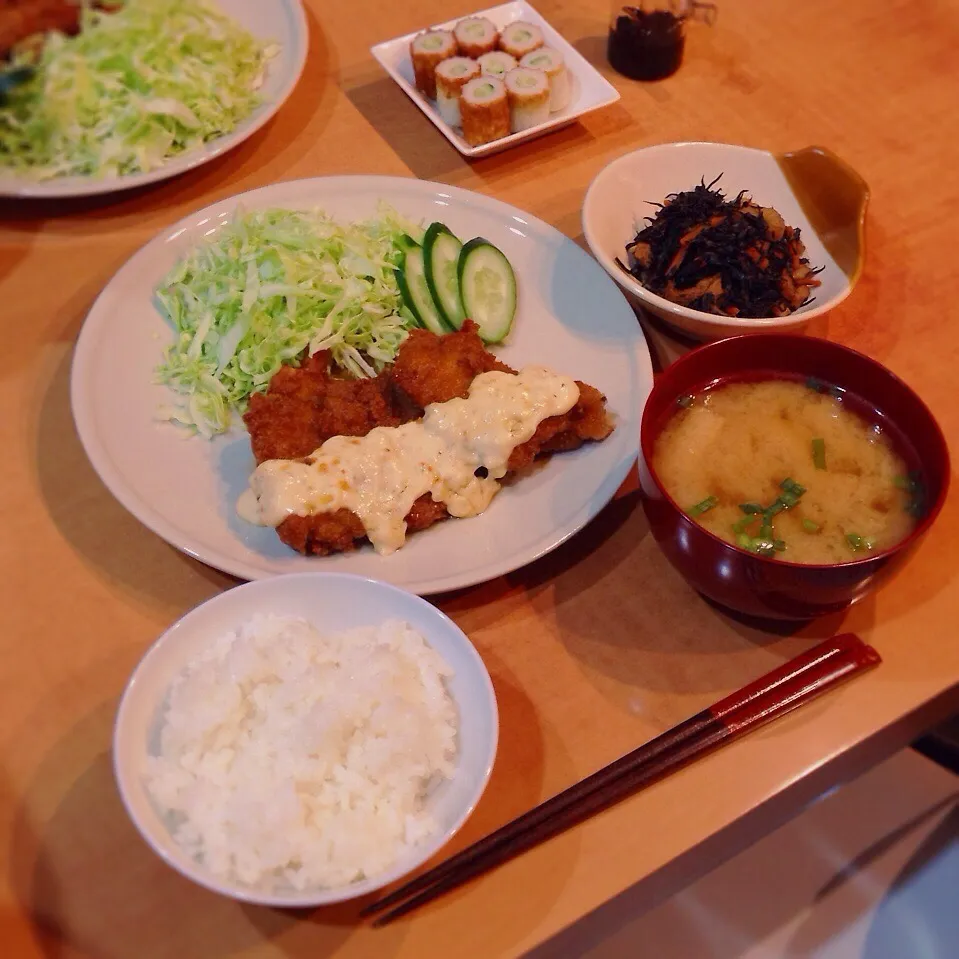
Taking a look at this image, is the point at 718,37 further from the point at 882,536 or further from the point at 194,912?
the point at 194,912

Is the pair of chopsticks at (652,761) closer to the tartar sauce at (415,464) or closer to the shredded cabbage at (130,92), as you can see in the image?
the tartar sauce at (415,464)

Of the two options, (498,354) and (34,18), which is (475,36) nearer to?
(498,354)

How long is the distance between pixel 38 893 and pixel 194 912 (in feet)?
1.00

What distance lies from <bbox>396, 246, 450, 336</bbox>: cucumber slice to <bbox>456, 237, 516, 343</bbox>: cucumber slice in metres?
0.11

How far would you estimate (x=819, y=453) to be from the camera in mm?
1993

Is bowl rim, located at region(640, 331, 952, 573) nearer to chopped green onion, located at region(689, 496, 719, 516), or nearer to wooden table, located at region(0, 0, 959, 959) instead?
chopped green onion, located at region(689, 496, 719, 516)

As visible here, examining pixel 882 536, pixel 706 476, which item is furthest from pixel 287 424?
pixel 882 536

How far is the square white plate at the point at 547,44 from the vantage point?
296 centimetres

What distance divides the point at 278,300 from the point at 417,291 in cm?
39

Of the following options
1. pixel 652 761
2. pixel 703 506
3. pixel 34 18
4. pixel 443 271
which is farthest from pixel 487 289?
pixel 34 18

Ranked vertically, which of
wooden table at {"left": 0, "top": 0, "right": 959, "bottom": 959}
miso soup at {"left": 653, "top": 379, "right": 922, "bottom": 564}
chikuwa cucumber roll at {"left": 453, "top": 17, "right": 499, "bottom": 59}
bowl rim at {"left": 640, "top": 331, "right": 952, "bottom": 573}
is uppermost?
chikuwa cucumber roll at {"left": 453, "top": 17, "right": 499, "bottom": 59}

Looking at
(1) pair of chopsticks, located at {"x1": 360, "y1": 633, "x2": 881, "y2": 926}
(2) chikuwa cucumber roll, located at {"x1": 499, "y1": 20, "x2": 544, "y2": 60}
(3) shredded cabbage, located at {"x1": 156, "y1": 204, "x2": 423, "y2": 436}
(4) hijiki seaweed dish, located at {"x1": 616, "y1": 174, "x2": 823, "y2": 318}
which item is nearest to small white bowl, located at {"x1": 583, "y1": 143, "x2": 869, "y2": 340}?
(4) hijiki seaweed dish, located at {"x1": 616, "y1": 174, "x2": 823, "y2": 318}

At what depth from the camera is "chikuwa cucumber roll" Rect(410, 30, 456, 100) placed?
3018 mm

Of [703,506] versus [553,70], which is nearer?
[703,506]
